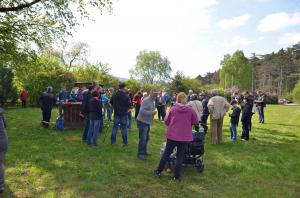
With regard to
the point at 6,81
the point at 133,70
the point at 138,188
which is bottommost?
the point at 138,188

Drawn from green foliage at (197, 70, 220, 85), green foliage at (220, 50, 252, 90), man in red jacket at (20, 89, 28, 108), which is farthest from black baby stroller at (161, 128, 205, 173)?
green foliage at (197, 70, 220, 85)

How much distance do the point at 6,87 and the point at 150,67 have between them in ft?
217

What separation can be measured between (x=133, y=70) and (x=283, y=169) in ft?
277

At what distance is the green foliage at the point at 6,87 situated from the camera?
26219 mm

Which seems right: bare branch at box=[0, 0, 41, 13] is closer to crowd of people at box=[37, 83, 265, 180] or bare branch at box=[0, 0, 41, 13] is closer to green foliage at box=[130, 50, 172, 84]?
crowd of people at box=[37, 83, 265, 180]

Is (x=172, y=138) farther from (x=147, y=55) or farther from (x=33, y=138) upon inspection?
(x=147, y=55)

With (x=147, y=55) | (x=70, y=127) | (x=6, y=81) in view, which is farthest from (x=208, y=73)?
(x=70, y=127)

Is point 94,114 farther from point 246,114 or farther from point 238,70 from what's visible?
point 238,70

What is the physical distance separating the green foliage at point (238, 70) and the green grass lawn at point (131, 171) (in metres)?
73.1

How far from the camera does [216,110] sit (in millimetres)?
11727

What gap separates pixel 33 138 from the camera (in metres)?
12.2

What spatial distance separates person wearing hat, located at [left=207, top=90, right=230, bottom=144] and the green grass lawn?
573mm

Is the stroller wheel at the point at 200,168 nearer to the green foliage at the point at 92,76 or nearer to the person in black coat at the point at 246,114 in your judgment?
the person in black coat at the point at 246,114

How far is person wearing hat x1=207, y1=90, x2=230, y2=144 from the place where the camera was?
38.3 ft
